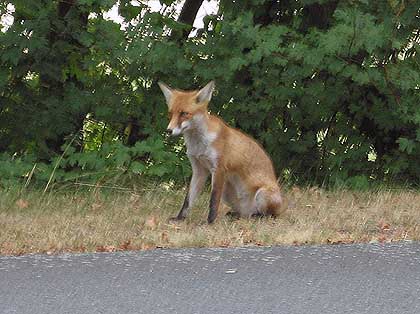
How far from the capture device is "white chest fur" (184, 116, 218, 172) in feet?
25.9

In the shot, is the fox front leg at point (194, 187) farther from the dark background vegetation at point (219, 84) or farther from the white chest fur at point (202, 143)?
the dark background vegetation at point (219, 84)

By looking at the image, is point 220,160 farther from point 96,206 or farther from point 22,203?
point 22,203

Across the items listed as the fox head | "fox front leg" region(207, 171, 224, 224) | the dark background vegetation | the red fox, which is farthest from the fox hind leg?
the dark background vegetation

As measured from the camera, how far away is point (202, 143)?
7930mm

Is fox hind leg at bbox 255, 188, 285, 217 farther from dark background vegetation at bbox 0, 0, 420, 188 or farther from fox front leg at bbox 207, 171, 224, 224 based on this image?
dark background vegetation at bbox 0, 0, 420, 188

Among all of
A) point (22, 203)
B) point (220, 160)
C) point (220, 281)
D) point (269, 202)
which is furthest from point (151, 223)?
point (220, 281)

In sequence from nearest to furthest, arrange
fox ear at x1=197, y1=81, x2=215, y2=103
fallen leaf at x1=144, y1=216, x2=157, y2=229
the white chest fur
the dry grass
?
the dry grass < fallen leaf at x1=144, y1=216, x2=157, y2=229 < fox ear at x1=197, y1=81, x2=215, y2=103 < the white chest fur

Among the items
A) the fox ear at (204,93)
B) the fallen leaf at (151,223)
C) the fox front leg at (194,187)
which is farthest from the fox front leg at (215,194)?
the fox ear at (204,93)

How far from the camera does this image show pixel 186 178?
10.2 metres

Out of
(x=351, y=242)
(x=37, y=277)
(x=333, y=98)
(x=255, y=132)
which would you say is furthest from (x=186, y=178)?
(x=37, y=277)

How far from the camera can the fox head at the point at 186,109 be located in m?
7.65

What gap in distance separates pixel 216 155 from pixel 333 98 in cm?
306

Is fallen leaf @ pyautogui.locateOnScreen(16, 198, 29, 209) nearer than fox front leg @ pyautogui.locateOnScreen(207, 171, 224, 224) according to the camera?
No

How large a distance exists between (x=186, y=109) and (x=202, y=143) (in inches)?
15.0
